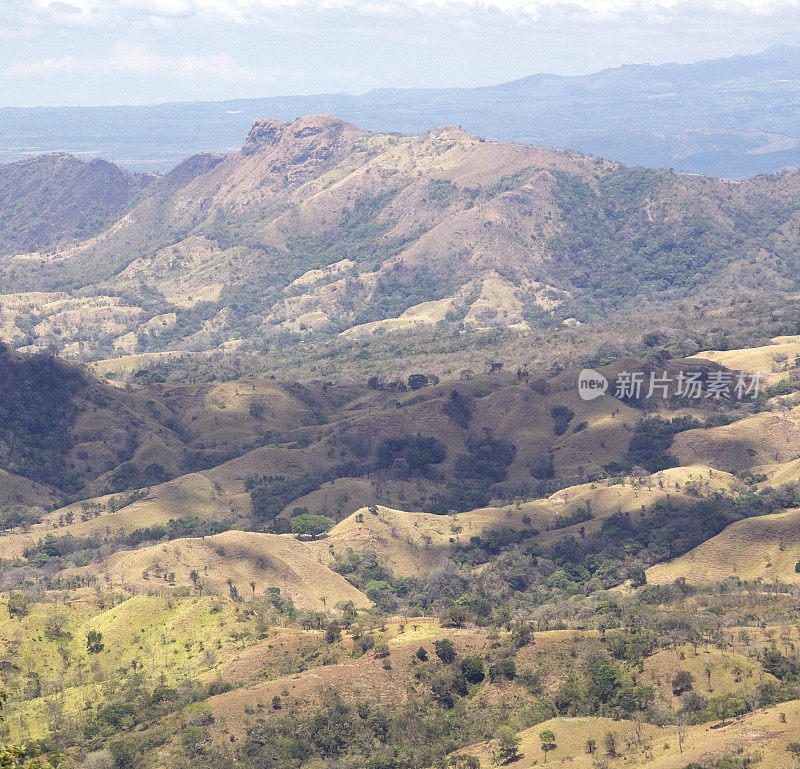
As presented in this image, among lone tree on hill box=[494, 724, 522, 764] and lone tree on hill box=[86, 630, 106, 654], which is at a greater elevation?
lone tree on hill box=[494, 724, 522, 764]

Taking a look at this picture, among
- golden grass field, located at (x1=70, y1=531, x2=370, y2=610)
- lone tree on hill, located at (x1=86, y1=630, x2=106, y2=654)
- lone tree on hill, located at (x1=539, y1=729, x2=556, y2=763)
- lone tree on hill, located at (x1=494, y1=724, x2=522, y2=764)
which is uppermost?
lone tree on hill, located at (x1=539, y1=729, x2=556, y2=763)

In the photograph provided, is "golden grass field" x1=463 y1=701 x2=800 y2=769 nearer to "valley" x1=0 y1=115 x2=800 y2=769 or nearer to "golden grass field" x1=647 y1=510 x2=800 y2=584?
"valley" x1=0 y1=115 x2=800 y2=769

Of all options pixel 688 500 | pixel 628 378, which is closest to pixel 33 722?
pixel 688 500

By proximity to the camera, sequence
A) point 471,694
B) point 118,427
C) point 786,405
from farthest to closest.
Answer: point 118,427, point 786,405, point 471,694

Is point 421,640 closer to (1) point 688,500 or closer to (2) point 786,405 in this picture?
(1) point 688,500

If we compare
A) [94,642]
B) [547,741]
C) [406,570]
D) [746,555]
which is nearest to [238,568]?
[406,570]

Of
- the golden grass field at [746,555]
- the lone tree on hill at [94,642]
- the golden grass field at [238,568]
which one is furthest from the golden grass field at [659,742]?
the golden grass field at [746,555]

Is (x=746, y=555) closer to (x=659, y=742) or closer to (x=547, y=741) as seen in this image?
(x=659, y=742)

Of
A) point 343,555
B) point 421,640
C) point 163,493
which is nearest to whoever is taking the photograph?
point 421,640

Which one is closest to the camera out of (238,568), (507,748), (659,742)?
(659,742)

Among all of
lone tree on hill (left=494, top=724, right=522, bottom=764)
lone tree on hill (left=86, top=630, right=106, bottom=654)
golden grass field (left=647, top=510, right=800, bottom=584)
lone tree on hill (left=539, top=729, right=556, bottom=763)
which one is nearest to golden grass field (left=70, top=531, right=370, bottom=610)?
lone tree on hill (left=86, top=630, right=106, bottom=654)

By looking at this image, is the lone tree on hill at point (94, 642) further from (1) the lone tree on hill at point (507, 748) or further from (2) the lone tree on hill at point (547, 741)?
(2) the lone tree on hill at point (547, 741)
